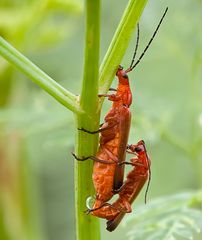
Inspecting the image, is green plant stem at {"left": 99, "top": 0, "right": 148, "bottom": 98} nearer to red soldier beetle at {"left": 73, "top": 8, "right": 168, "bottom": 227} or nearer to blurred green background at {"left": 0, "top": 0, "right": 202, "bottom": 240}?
red soldier beetle at {"left": 73, "top": 8, "right": 168, "bottom": 227}

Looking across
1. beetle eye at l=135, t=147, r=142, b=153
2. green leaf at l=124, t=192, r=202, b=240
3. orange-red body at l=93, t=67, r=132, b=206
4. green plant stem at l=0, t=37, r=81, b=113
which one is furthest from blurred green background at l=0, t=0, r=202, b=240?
green plant stem at l=0, t=37, r=81, b=113

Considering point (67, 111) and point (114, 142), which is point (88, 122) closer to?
point (114, 142)

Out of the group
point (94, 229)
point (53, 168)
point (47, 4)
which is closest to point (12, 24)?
point (47, 4)

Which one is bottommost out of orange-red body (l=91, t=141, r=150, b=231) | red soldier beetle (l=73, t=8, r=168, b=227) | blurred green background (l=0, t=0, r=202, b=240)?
blurred green background (l=0, t=0, r=202, b=240)

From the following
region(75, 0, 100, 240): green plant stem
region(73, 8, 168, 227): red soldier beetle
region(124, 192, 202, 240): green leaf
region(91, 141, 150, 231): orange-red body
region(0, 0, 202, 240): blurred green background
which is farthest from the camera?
region(0, 0, 202, 240): blurred green background

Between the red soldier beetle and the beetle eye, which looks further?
the beetle eye

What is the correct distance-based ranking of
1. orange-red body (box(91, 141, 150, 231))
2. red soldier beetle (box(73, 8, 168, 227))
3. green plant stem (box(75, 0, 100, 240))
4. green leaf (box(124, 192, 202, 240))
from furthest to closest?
green leaf (box(124, 192, 202, 240)) → orange-red body (box(91, 141, 150, 231)) → red soldier beetle (box(73, 8, 168, 227)) → green plant stem (box(75, 0, 100, 240))

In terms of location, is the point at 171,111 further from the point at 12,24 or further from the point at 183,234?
the point at 183,234

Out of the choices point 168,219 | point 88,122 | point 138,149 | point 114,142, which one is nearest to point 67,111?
→ point 168,219
